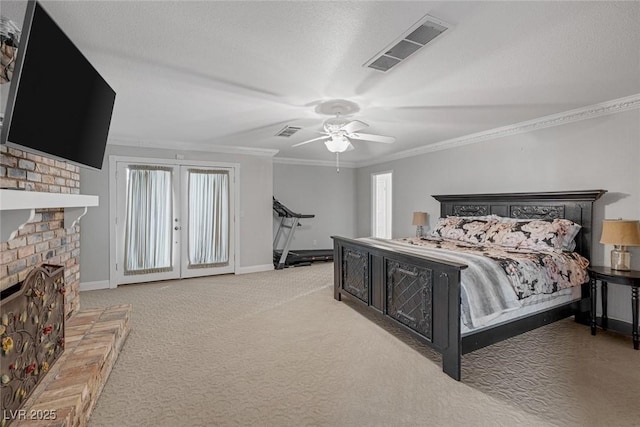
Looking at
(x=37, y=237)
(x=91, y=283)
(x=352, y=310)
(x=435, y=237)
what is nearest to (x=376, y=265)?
(x=352, y=310)

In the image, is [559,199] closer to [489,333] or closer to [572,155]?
[572,155]

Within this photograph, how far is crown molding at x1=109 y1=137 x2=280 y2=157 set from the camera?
4.84 meters

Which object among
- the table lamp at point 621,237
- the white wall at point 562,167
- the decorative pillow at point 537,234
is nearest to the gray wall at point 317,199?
the white wall at point 562,167

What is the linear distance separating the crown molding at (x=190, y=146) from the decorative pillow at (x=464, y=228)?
3361mm

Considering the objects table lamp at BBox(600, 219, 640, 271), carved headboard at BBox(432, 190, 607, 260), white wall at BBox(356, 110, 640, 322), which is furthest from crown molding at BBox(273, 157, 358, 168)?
table lamp at BBox(600, 219, 640, 271)

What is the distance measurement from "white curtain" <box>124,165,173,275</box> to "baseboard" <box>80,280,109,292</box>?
0.32m

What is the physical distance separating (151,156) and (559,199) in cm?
592

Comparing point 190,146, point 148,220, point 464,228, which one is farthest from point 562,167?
point 148,220

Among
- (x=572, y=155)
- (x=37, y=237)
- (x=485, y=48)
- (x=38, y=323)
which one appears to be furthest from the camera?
(x=572, y=155)

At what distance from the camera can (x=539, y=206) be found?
3.84 meters

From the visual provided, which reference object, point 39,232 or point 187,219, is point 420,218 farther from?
point 39,232

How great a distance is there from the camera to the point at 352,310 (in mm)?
3809

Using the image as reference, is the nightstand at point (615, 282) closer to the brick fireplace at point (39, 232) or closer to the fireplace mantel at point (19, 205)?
the fireplace mantel at point (19, 205)

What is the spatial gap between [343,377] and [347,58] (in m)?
2.40
